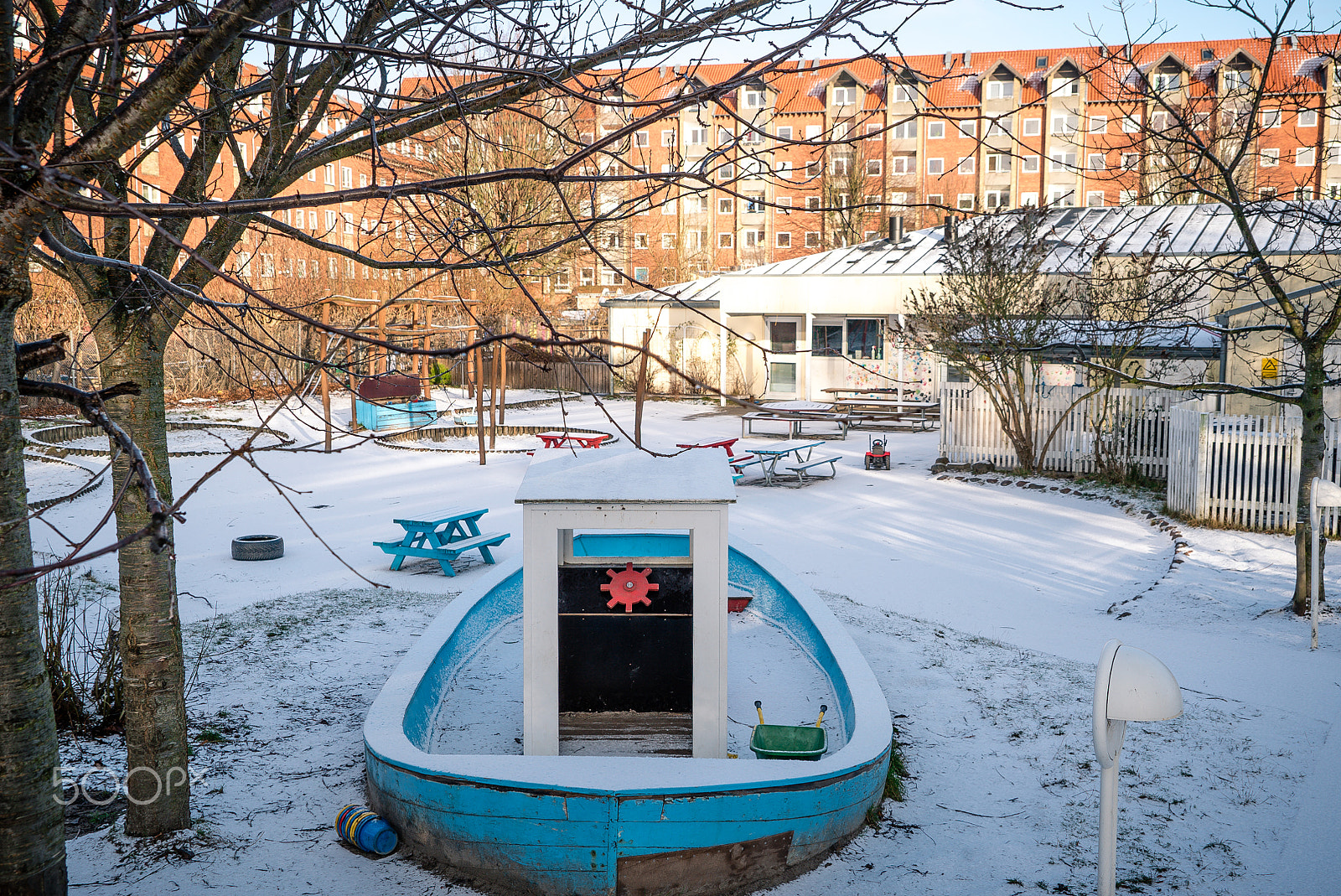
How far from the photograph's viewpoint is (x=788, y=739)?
5027 millimetres

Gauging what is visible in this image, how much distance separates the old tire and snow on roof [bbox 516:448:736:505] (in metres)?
6.04

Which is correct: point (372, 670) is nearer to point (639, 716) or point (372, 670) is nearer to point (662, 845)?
point (639, 716)

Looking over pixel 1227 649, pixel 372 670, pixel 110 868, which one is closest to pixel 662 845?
pixel 110 868

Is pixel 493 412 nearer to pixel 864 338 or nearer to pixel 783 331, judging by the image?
pixel 783 331

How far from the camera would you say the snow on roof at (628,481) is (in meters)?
4.75

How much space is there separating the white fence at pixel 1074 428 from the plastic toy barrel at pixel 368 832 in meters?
14.0

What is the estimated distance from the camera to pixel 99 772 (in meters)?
4.95

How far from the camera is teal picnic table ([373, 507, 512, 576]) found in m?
10.0

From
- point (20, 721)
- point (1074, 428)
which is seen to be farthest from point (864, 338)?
point (20, 721)

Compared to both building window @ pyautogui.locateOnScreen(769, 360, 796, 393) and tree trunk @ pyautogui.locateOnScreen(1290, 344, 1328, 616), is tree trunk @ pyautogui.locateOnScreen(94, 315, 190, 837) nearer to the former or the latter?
tree trunk @ pyautogui.locateOnScreen(1290, 344, 1328, 616)

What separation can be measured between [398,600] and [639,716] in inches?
177

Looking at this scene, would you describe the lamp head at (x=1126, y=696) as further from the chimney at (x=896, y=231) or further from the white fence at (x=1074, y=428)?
the chimney at (x=896, y=231)

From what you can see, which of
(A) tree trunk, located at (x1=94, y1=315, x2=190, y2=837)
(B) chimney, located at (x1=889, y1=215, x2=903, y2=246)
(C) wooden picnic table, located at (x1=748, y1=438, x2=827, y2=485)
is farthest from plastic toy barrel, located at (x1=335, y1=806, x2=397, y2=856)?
(B) chimney, located at (x1=889, y1=215, x2=903, y2=246)

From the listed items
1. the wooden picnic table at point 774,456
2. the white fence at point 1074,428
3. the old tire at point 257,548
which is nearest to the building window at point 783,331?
the white fence at point 1074,428
